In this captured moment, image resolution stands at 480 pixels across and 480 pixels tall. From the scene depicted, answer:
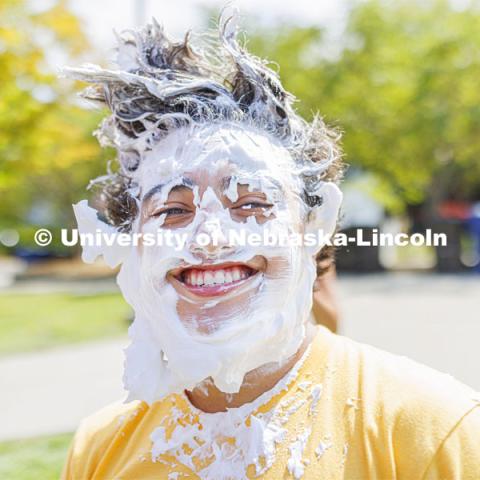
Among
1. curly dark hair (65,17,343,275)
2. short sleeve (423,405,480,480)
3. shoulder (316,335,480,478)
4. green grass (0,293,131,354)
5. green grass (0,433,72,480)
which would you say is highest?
curly dark hair (65,17,343,275)

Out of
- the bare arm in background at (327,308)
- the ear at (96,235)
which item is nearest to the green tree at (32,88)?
the bare arm in background at (327,308)

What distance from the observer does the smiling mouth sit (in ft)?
6.04

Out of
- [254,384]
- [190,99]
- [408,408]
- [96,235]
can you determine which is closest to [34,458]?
[96,235]

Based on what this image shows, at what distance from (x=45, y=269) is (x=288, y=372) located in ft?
58.5

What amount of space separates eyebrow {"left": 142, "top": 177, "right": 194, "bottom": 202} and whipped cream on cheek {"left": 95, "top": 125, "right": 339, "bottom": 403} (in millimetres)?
10

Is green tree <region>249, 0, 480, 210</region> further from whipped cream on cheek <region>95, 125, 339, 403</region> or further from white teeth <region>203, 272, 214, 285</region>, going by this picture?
white teeth <region>203, 272, 214, 285</region>

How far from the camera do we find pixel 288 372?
6.29ft

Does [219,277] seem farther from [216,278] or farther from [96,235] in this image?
[96,235]

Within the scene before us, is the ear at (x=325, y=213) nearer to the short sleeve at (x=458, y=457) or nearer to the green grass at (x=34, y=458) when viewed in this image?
the short sleeve at (x=458, y=457)

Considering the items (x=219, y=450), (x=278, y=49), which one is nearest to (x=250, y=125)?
(x=219, y=450)

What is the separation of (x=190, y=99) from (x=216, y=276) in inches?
18.2

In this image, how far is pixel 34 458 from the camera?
4758 millimetres

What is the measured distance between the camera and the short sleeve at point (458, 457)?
1610 millimetres

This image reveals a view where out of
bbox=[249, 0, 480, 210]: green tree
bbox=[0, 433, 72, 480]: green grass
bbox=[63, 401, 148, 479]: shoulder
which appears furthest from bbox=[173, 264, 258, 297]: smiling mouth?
bbox=[249, 0, 480, 210]: green tree
